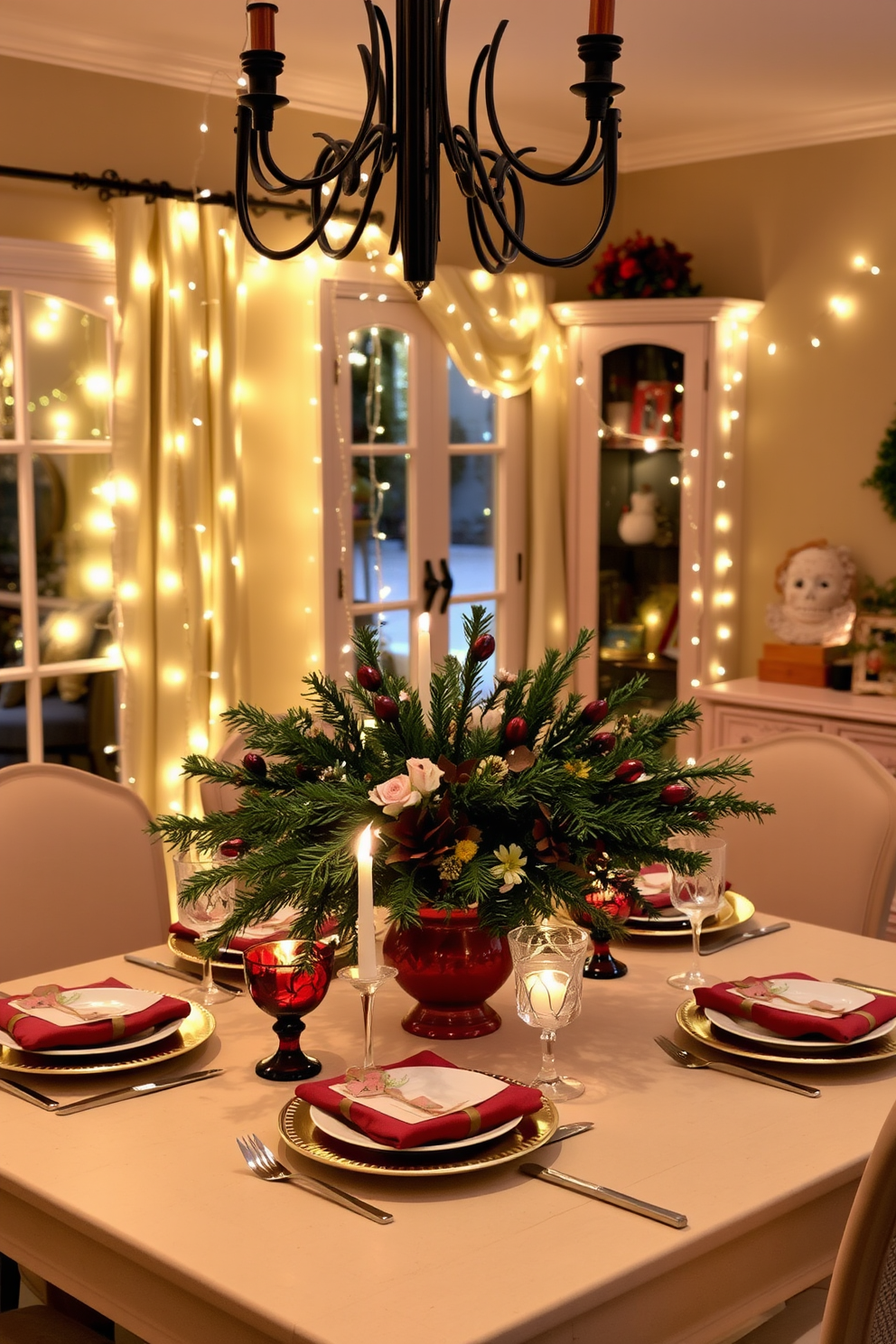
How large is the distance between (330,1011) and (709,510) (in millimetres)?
3098

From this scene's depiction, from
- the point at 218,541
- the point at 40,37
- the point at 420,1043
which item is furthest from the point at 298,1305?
the point at 40,37

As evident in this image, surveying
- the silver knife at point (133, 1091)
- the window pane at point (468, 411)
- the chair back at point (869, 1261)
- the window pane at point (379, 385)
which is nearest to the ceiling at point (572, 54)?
the window pane at point (379, 385)

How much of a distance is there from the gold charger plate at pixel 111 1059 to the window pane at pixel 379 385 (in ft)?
9.26

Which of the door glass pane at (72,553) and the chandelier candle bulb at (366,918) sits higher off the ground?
the door glass pane at (72,553)

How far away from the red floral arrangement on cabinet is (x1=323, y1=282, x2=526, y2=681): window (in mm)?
522

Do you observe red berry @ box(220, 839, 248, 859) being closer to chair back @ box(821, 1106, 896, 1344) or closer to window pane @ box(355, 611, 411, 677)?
chair back @ box(821, 1106, 896, 1344)

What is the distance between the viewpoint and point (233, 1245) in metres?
1.34

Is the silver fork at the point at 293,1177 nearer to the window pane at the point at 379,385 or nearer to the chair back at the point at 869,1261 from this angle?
the chair back at the point at 869,1261

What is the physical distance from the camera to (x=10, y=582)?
378 centimetres

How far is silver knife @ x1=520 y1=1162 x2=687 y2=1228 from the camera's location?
137 centimetres

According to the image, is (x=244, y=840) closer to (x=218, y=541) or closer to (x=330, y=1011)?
(x=330, y=1011)

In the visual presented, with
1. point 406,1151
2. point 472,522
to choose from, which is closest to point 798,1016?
point 406,1151

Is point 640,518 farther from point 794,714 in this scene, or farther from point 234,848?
point 234,848

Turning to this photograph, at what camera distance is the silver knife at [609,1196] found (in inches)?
54.1
